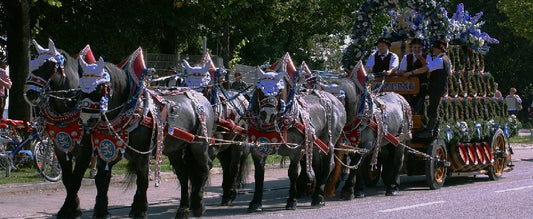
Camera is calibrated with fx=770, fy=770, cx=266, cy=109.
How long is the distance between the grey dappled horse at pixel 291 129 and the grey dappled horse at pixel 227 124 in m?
0.52

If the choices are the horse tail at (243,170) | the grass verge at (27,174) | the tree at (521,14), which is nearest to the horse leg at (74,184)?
the horse tail at (243,170)

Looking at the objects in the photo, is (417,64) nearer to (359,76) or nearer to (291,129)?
(359,76)

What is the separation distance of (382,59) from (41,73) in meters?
7.09

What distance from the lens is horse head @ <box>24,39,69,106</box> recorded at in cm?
864

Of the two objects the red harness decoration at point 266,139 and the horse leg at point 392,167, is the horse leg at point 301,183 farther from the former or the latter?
the red harness decoration at point 266,139

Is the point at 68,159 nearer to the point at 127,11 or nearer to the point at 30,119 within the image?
the point at 30,119

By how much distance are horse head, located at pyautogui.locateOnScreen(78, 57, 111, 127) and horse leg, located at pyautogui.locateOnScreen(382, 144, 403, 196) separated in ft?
19.3

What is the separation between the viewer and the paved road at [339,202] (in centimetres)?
1052

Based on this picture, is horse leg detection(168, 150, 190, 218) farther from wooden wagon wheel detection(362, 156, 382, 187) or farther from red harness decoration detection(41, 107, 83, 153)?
wooden wagon wheel detection(362, 156, 382, 187)

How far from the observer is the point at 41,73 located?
877 centimetres

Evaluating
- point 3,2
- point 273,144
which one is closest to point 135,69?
point 273,144

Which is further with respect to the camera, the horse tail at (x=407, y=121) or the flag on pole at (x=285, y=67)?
the horse tail at (x=407, y=121)

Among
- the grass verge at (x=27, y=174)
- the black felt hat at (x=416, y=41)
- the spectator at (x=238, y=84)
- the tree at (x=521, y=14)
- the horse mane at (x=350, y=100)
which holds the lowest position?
the grass verge at (x=27, y=174)

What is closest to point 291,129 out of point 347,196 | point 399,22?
point 347,196
